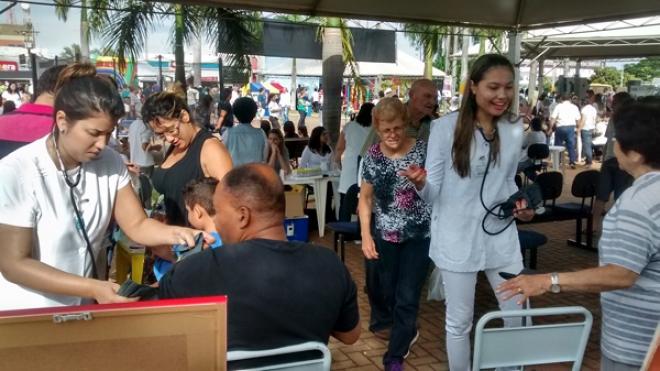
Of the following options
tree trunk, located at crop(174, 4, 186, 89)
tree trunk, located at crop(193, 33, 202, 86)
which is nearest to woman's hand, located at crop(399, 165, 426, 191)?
tree trunk, located at crop(174, 4, 186, 89)

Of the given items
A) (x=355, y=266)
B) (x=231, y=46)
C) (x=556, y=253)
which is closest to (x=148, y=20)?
(x=231, y=46)

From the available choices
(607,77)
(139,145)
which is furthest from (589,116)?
(607,77)

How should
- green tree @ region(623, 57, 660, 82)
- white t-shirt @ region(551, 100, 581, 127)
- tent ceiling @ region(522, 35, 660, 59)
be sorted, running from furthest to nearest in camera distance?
1. green tree @ region(623, 57, 660, 82)
2. tent ceiling @ region(522, 35, 660, 59)
3. white t-shirt @ region(551, 100, 581, 127)

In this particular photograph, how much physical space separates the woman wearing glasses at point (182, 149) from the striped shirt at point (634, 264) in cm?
184

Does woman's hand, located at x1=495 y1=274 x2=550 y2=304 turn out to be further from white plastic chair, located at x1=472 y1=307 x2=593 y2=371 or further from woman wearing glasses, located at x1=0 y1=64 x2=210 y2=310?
woman wearing glasses, located at x1=0 y1=64 x2=210 y2=310

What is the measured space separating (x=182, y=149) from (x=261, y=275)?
1.60m

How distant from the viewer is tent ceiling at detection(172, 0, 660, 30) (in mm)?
6043

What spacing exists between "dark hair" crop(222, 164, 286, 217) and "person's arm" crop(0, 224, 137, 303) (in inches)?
20.3

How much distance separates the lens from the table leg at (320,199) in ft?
23.1

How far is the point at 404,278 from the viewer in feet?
10.9

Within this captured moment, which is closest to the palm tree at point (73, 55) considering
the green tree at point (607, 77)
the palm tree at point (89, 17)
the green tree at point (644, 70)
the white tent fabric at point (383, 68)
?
the palm tree at point (89, 17)

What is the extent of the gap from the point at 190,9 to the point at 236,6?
214 inches

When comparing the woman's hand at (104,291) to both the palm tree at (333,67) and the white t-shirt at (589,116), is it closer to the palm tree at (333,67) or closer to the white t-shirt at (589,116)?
the palm tree at (333,67)

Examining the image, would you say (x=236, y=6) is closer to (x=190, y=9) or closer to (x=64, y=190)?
(x=64, y=190)
